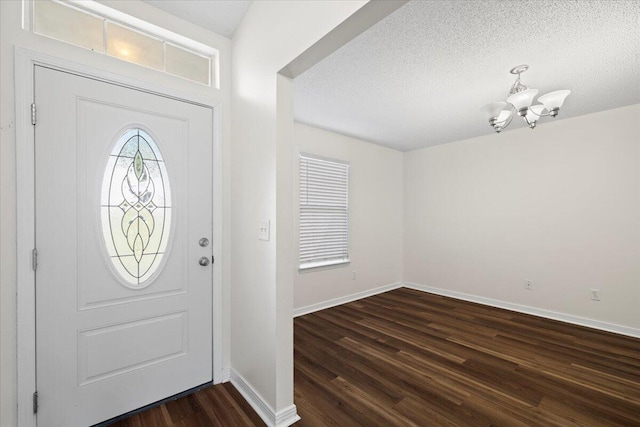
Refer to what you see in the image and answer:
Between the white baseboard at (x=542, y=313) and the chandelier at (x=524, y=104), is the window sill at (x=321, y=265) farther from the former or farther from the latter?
the chandelier at (x=524, y=104)

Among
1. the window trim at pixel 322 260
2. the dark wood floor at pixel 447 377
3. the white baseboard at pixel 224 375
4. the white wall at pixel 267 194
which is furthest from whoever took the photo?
the window trim at pixel 322 260

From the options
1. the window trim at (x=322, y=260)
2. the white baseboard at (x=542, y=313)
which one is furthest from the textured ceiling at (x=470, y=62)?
the white baseboard at (x=542, y=313)

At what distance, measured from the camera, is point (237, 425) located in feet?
5.91

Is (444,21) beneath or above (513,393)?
above

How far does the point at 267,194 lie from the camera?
186 cm

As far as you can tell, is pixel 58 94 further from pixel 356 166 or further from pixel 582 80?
pixel 582 80

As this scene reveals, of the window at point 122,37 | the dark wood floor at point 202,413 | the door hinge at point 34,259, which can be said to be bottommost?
the dark wood floor at point 202,413

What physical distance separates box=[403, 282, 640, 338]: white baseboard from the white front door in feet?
13.3

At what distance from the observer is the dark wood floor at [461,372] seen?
6.37ft

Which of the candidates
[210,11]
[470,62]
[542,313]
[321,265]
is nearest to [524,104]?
[470,62]

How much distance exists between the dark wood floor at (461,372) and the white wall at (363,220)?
545mm

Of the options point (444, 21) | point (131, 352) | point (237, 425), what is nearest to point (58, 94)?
point (131, 352)

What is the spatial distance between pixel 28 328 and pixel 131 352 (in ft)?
1.85

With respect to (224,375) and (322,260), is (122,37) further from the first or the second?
(322,260)
